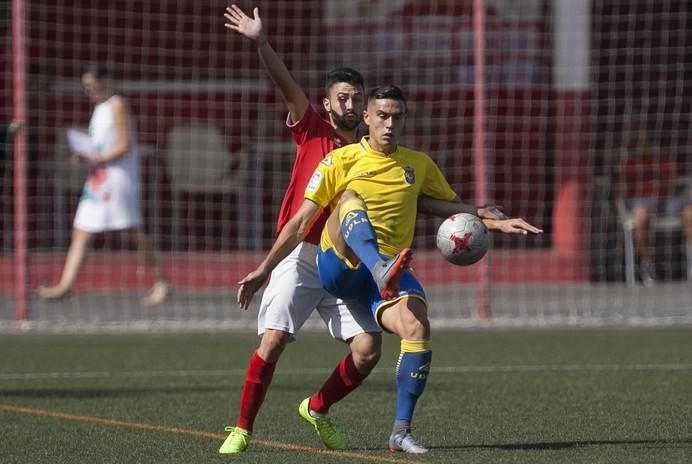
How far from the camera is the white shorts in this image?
6.70 meters

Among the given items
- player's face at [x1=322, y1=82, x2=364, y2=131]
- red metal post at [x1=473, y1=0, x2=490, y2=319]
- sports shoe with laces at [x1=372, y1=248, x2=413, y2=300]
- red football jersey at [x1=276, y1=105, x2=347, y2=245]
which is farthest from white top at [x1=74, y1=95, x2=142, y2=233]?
sports shoe with laces at [x1=372, y1=248, x2=413, y2=300]

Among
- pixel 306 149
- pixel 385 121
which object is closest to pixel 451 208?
pixel 385 121

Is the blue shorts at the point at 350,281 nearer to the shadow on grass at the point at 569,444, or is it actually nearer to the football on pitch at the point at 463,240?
the football on pitch at the point at 463,240

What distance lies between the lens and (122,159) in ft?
43.4

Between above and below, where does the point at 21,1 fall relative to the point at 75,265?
above

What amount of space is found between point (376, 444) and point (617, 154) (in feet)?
36.7

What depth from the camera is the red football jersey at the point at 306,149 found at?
6.98 metres

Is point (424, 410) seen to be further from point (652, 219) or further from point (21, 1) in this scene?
point (652, 219)

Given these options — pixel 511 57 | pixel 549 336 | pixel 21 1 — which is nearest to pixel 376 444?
pixel 549 336

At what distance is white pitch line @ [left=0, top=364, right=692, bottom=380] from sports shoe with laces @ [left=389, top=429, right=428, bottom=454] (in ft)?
11.3

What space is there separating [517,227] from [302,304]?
104 centimetres

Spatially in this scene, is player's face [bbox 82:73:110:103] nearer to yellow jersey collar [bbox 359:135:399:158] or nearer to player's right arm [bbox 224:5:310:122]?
player's right arm [bbox 224:5:310:122]

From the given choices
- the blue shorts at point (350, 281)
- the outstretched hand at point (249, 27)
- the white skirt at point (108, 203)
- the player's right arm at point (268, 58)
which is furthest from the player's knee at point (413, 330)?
the white skirt at point (108, 203)

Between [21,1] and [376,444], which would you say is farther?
[21,1]
